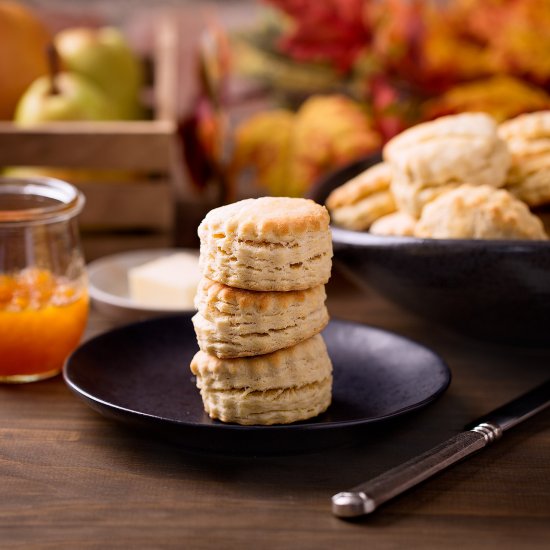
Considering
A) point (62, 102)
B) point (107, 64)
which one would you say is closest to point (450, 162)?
point (62, 102)

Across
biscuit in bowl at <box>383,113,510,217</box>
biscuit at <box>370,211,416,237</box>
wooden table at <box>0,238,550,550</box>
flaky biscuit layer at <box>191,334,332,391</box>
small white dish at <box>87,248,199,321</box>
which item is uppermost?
biscuit in bowl at <box>383,113,510,217</box>

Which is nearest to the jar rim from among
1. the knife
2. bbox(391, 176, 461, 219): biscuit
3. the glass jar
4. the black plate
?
the glass jar

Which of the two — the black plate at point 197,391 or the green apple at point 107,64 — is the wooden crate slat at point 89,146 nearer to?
the green apple at point 107,64

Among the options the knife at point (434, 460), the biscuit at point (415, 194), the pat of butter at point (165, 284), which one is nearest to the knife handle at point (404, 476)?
the knife at point (434, 460)

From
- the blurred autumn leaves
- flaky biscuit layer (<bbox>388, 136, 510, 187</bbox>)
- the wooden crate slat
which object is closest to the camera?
flaky biscuit layer (<bbox>388, 136, 510, 187</bbox>)

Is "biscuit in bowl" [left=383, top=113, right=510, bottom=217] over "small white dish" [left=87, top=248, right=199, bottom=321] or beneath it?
over

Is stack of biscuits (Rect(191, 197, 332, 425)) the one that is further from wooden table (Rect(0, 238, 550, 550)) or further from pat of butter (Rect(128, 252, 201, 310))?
pat of butter (Rect(128, 252, 201, 310))

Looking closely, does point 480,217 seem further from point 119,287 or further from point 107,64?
point 107,64
